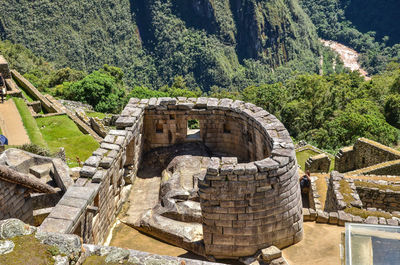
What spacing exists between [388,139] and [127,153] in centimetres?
2357

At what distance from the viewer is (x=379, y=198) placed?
15047 mm

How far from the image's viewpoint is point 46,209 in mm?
12617

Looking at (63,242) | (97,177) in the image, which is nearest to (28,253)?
(63,242)

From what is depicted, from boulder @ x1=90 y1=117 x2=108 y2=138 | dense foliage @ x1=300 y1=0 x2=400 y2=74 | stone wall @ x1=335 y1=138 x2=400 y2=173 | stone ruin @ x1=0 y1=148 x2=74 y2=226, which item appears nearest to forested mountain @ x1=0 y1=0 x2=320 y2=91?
dense foliage @ x1=300 y1=0 x2=400 y2=74

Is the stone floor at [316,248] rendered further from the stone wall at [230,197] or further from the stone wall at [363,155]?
the stone wall at [363,155]

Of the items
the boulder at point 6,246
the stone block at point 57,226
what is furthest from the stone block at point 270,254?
the boulder at point 6,246

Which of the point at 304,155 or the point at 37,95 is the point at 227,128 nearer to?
the point at 304,155

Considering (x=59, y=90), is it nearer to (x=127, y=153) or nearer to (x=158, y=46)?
(x=127, y=153)

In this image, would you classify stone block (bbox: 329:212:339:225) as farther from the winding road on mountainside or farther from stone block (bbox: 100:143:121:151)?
the winding road on mountainside

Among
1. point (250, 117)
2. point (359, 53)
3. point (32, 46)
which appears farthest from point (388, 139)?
point (359, 53)

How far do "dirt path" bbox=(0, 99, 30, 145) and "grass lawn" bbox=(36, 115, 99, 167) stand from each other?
1626mm

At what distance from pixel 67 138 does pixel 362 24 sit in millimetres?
168044

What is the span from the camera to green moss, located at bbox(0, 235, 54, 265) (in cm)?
496

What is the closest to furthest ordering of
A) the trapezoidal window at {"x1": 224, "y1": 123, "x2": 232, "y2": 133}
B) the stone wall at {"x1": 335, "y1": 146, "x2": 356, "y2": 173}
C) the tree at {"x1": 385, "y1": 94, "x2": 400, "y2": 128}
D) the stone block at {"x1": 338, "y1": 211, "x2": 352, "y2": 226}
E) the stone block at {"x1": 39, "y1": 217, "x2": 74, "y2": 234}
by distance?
the stone block at {"x1": 39, "y1": 217, "x2": 74, "y2": 234}
the stone block at {"x1": 338, "y1": 211, "x2": 352, "y2": 226}
the trapezoidal window at {"x1": 224, "y1": 123, "x2": 232, "y2": 133}
the stone wall at {"x1": 335, "y1": 146, "x2": 356, "y2": 173}
the tree at {"x1": 385, "y1": 94, "x2": 400, "y2": 128}
